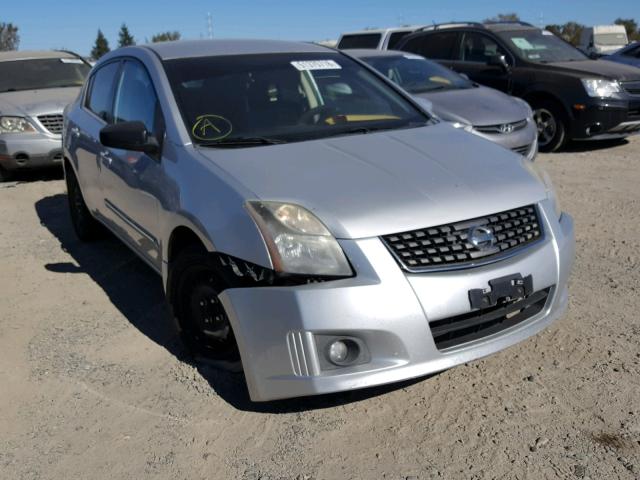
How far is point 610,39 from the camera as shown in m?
29.1

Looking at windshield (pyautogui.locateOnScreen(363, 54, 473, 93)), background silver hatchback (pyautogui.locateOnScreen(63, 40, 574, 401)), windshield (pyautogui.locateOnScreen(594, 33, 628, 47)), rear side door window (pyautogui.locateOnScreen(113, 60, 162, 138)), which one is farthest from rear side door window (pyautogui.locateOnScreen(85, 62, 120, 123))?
windshield (pyautogui.locateOnScreen(594, 33, 628, 47))

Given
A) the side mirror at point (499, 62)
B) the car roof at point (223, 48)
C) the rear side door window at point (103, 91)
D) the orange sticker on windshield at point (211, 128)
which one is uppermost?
the car roof at point (223, 48)

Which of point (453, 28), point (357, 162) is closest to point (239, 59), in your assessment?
point (357, 162)

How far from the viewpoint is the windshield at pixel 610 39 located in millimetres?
29047

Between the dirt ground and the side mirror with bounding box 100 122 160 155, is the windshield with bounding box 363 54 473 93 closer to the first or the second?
the dirt ground

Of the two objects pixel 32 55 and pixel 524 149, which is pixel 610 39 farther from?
pixel 32 55

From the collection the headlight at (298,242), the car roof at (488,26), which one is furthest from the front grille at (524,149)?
the headlight at (298,242)

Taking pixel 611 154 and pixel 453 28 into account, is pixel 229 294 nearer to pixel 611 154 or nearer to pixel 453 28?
pixel 611 154

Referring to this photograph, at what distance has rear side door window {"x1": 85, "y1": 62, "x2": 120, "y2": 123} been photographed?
190 inches

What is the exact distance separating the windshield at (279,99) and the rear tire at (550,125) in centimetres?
567

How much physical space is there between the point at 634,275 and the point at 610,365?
55.2 inches

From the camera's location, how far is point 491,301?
2.88 m

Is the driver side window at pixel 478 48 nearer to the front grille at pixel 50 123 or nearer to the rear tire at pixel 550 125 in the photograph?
the rear tire at pixel 550 125

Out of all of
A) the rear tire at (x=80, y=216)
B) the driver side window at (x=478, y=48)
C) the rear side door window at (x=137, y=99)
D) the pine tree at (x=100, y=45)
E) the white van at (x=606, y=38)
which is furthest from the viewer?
the pine tree at (x=100, y=45)
